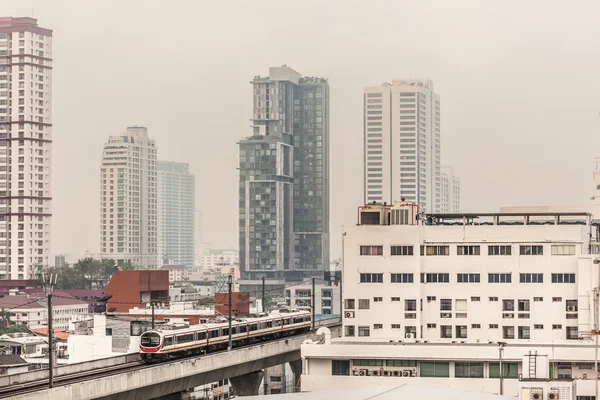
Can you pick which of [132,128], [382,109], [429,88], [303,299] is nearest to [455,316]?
[429,88]

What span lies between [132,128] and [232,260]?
1231 centimetres

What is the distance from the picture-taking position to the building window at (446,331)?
20278mm

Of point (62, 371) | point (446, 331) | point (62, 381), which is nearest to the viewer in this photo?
point (62, 381)

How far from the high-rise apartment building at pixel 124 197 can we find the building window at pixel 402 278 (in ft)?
148

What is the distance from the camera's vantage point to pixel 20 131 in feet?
180

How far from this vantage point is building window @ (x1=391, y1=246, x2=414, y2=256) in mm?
20438

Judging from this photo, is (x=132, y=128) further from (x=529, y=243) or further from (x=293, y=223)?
(x=529, y=243)

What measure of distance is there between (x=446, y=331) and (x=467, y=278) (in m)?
0.97

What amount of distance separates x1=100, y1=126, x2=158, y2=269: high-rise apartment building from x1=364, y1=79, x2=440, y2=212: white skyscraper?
46.4 ft

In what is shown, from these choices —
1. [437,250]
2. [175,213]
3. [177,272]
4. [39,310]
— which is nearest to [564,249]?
[437,250]

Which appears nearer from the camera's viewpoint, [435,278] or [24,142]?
[435,278]

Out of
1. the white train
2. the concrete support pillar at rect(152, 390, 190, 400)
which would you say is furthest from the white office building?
the concrete support pillar at rect(152, 390, 190, 400)

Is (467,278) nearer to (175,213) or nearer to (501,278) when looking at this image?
(501,278)

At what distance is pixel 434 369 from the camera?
61.7 ft
